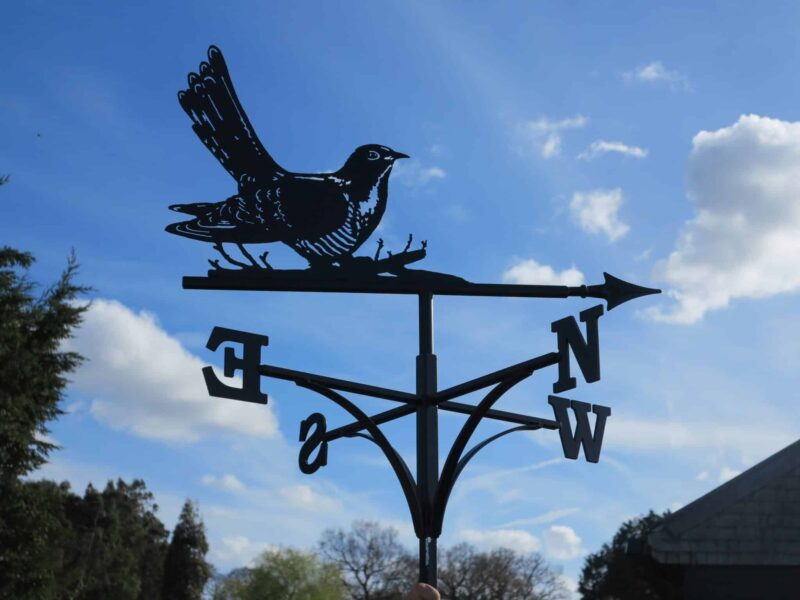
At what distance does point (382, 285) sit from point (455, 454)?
38.3 inches

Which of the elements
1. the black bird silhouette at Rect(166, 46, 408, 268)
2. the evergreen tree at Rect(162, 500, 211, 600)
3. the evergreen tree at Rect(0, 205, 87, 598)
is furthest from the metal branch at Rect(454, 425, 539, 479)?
the evergreen tree at Rect(162, 500, 211, 600)

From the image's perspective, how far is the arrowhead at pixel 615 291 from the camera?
5.30 m

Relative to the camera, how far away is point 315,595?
153ft

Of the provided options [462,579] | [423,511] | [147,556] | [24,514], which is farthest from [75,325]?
[462,579]

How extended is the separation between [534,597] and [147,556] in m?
18.7

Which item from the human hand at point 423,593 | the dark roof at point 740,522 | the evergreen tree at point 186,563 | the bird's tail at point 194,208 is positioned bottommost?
the human hand at point 423,593

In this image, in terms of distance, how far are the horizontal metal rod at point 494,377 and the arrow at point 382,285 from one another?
0.59m

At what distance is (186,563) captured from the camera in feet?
138

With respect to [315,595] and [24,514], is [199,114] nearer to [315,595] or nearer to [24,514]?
[24,514]

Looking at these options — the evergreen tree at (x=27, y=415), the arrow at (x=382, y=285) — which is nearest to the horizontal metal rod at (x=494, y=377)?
the arrow at (x=382, y=285)

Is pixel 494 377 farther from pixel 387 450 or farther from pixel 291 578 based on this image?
pixel 291 578

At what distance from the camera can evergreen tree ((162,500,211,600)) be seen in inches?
1633

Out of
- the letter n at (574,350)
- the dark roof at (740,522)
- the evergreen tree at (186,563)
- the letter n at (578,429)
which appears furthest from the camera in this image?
the evergreen tree at (186,563)

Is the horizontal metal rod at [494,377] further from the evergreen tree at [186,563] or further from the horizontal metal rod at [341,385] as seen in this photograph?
the evergreen tree at [186,563]
